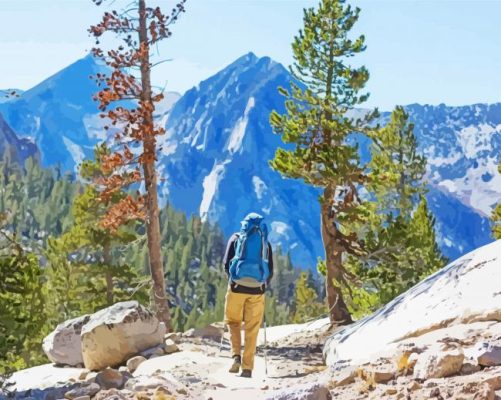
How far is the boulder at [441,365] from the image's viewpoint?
5938mm

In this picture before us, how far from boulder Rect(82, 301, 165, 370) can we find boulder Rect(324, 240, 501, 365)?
427 centimetres

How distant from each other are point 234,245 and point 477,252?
3.85 meters

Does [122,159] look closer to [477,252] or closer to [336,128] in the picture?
[336,128]

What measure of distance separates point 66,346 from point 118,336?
343cm

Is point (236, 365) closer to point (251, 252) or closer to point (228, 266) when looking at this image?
point (228, 266)

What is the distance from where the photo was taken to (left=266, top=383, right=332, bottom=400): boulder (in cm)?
573

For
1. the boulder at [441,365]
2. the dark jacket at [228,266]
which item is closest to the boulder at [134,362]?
the dark jacket at [228,266]

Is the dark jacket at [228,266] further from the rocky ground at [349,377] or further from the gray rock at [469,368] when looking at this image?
the gray rock at [469,368]

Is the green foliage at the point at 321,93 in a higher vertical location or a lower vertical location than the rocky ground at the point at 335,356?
higher

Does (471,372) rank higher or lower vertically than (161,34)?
lower

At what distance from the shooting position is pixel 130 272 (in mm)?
29609

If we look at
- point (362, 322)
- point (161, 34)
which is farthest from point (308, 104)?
point (362, 322)

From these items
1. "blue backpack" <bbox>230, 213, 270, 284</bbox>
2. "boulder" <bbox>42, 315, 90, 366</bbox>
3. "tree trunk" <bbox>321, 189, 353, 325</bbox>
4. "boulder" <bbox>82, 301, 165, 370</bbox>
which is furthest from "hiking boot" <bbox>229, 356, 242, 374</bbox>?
"tree trunk" <bbox>321, 189, 353, 325</bbox>

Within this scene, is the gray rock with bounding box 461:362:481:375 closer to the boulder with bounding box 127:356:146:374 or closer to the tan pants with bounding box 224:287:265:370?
the tan pants with bounding box 224:287:265:370
